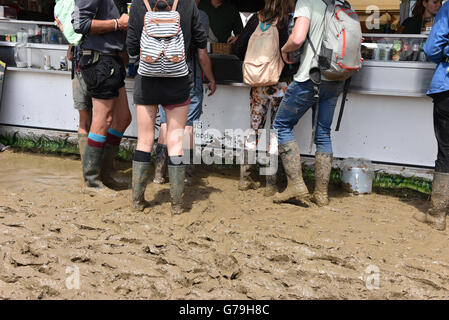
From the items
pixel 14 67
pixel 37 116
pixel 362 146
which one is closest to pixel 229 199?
pixel 362 146

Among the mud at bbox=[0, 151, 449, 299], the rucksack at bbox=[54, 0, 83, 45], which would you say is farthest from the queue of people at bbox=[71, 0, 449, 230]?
the mud at bbox=[0, 151, 449, 299]

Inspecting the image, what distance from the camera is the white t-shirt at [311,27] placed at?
3678 mm

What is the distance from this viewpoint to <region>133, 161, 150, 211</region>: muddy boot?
3.73 meters

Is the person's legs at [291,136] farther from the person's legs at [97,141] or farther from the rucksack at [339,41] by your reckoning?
the person's legs at [97,141]

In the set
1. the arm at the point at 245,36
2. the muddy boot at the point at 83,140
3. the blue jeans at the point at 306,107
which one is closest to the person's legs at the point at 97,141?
the muddy boot at the point at 83,140

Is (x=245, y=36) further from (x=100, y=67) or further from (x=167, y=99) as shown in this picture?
(x=100, y=67)

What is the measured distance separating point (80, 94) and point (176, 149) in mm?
1250

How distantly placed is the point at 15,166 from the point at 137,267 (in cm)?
282

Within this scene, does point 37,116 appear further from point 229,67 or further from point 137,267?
point 137,267

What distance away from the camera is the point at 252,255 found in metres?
3.13

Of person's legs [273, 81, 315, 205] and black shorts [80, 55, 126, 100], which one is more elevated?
black shorts [80, 55, 126, 100]

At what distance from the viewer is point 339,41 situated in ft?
12.0

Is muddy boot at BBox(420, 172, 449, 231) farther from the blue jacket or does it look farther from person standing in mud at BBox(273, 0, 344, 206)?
person standing in mud at BBox(273, 0, 344, 206)

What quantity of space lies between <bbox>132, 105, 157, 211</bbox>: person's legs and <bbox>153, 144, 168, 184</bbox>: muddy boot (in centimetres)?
75
